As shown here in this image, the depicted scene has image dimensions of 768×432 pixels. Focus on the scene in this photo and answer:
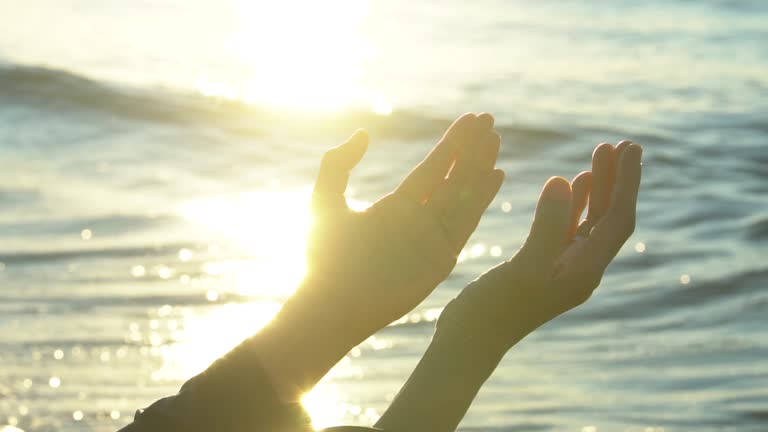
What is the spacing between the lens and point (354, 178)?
7.11m

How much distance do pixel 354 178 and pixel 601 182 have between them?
4334 millimetres

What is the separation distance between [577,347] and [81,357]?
1.71 m

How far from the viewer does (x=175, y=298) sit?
5.34 metres

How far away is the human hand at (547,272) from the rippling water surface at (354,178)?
144 cm

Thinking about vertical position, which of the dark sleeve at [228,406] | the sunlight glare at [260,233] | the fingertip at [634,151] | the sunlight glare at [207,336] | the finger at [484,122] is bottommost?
the dark sleeve at [228,406]

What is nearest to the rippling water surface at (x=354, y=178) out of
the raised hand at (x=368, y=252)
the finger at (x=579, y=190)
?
the finger at (x=579, y=190)

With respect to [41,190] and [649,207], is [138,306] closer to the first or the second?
[41,190]

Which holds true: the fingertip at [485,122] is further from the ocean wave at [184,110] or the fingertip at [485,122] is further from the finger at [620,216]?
the ocean wave at [184,110]

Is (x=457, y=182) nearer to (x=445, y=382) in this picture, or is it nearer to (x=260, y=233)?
(x=445, y=382)

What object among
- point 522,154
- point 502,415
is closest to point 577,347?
point 502,415

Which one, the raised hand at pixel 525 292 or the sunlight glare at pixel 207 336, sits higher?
the sunlight glare at pixel 207 336

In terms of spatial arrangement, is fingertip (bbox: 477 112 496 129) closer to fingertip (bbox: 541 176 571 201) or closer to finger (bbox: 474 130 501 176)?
finger (bbox: 474 130 501 176)

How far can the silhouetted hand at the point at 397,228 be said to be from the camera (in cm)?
257

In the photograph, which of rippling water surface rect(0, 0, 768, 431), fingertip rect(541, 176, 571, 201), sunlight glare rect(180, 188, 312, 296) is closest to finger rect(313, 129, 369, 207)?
fingertip rect(541, 176, 571, 201)
